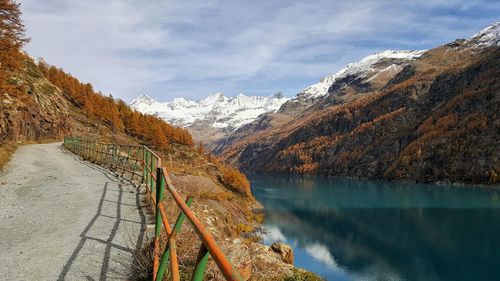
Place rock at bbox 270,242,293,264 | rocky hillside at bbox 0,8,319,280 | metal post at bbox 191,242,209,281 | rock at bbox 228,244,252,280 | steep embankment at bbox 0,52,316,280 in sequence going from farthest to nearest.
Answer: rock at bbox 270,242,293,264 → rocky hillside at bbox 0,8,319,280 → steep embankment at bbox 0,52,316,280 → rock at bbox 228,244,252,280 → metal post at bbox 191,242,209,281

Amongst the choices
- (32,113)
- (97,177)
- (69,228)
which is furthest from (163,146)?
(69,228)

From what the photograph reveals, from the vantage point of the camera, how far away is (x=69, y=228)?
12.6 meters

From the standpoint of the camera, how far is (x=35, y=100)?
60469 mm

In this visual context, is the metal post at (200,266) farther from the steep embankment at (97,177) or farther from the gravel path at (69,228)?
the gravel path at (69,228)

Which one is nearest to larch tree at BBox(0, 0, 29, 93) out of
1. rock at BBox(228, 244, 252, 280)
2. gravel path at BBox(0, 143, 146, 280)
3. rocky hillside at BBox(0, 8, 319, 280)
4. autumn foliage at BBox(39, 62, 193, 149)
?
rocky hillside at BBox(0, 8, 319, 280)

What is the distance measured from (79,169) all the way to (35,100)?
38112 millimetres

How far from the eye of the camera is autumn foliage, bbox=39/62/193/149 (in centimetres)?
10475

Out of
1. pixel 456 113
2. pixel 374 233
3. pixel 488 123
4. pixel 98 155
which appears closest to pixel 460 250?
pixel 374 233

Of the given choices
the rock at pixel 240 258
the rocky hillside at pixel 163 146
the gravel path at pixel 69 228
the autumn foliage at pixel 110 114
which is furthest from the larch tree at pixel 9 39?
the autumn foliage at pixel 110 114

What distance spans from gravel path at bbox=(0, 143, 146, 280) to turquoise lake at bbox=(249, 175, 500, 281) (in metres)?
32.0

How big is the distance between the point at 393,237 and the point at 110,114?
3093 inches

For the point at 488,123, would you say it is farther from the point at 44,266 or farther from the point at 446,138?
the point at 44,266

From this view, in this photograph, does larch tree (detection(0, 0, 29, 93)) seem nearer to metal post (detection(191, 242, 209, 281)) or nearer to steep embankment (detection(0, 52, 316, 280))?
steep embankment (detection(0, 52, 316, 280))

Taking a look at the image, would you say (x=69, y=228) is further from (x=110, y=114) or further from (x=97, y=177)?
(x=110, y=114)
